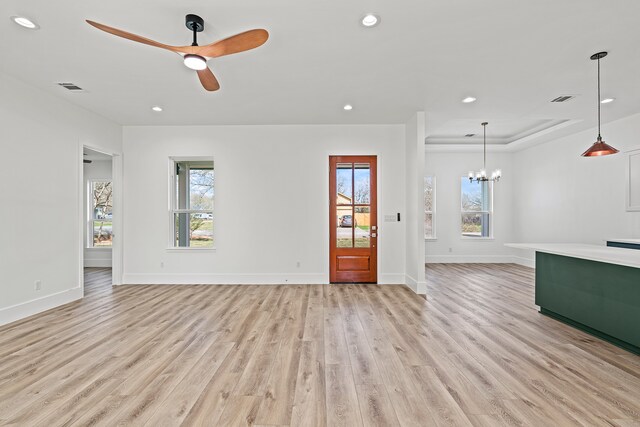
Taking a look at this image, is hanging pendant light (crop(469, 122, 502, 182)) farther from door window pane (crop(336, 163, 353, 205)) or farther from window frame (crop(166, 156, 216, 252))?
window frame (crop(166, 156, 216, 252))

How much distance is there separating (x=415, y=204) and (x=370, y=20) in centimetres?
311

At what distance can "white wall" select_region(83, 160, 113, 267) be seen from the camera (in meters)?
7.30

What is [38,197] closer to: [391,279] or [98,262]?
[98,262]

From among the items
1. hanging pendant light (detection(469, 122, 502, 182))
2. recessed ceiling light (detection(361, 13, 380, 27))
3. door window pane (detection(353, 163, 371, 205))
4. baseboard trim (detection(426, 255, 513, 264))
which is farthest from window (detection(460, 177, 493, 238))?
recessed ceiling light (detection(361, 13, 380, 27))

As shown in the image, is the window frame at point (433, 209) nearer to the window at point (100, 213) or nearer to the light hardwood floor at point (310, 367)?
the light hardwood floor at point (310, 367)

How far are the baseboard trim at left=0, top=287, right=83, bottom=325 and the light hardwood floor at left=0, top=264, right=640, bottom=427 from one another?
17 cm

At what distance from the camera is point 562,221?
20.8 ft

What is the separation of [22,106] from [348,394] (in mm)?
5050

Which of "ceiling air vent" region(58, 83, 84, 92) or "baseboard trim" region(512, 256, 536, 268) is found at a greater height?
"ceiling air vent" region(58, 83, 84, 92)

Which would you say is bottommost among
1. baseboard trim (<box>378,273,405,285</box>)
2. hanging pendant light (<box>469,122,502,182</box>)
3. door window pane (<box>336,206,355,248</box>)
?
baseboard trim (<box>378,273,405,285</box>)

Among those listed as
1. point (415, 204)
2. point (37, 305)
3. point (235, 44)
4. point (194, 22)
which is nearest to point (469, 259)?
point (415, 204)

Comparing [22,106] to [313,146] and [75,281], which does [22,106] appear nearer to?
[75,281]

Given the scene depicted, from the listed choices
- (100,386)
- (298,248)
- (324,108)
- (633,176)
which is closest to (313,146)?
(324,108)

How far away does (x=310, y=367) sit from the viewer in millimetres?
2430
